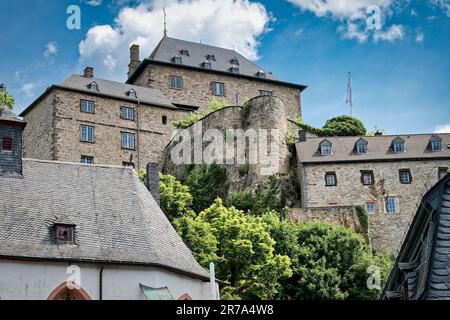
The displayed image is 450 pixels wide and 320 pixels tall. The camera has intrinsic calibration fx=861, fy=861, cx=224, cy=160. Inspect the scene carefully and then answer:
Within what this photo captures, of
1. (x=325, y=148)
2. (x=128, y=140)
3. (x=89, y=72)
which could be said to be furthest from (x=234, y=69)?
(x=325, y=148)

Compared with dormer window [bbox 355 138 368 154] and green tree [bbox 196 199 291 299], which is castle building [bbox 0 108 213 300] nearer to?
green tree [bbox 196 199 291 299]

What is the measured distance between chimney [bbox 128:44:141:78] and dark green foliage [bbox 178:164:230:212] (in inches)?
823

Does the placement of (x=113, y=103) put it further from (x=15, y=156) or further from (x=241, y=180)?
(x=15, y=156)

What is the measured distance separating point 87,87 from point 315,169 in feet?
62.9

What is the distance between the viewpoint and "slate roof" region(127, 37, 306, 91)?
73062 millimetres

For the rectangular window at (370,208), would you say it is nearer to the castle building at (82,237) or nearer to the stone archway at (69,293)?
the castle building at (82,237)

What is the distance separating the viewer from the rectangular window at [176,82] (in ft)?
235

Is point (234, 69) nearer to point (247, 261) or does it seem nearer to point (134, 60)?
point (134, 60)

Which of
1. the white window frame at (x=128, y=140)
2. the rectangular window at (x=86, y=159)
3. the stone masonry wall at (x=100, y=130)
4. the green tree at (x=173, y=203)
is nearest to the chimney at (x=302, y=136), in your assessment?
the stone masonry wall at (x=100, y=130)

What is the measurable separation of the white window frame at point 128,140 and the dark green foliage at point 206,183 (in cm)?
715

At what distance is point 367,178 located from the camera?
54875 mm

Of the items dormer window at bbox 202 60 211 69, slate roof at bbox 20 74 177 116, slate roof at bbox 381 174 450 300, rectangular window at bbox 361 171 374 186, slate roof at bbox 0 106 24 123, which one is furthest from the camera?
dormer window at bbox 202 60 211 69

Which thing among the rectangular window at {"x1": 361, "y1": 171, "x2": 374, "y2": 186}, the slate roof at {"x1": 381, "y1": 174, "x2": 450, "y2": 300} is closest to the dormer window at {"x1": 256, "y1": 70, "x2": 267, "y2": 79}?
the rectangular window at {"x1": 361, "y1": 171, "x2": 374, "y2": 186}

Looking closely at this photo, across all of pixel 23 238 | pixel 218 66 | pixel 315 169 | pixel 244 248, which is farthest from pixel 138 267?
pixel 218 66
